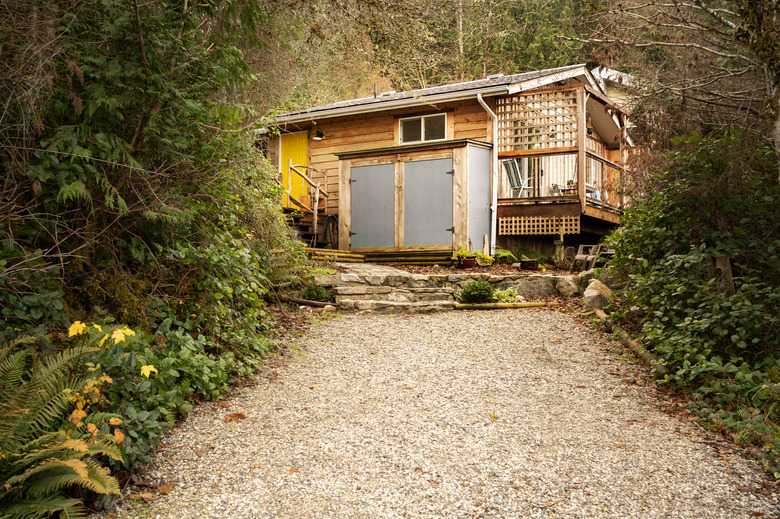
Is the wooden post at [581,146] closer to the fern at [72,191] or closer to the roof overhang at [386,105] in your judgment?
the roof overhang at [386,105]

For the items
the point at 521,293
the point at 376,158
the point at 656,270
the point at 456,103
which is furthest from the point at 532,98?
the point at 656,270

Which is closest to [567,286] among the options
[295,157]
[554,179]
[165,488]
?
[554,179]

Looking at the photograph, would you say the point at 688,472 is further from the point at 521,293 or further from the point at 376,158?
the point at 376,158

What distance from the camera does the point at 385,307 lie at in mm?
8148

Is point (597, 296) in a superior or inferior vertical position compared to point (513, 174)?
inferior

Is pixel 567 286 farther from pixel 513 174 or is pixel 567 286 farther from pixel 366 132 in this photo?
pixel 366 132

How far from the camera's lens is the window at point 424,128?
12.6 m

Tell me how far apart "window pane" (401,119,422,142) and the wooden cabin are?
1.0 inches

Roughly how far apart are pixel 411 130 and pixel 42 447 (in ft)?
37.4

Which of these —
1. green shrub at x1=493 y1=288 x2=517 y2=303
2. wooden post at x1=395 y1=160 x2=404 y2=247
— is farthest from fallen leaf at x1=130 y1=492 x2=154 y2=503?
wooden post at x1=395 y1=160 x2=404 y2=247

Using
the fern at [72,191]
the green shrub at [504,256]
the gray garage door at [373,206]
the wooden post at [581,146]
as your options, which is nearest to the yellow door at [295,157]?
the gray garage door at [373,206]

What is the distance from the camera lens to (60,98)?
3.45 metres

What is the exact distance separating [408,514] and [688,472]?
177cm

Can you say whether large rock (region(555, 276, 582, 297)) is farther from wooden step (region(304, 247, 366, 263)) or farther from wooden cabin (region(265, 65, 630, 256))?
wooden step (region(304, 247, 366, 263))
